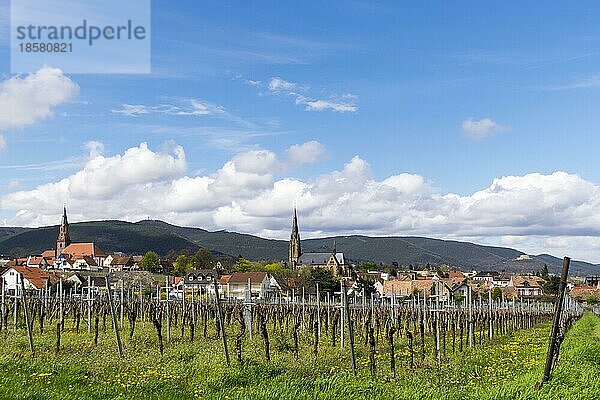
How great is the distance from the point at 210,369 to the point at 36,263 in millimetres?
124448

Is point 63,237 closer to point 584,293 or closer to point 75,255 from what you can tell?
point 75,255

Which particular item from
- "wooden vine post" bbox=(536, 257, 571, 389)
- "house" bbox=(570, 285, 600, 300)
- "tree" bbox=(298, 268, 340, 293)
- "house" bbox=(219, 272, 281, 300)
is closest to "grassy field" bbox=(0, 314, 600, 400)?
"wooden vine post" bbox=(536, 257, 571, 389)

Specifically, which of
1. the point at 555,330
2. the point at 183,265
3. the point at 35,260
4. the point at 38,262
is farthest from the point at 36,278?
the point at 35,260

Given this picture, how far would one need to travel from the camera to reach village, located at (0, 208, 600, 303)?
175 feet

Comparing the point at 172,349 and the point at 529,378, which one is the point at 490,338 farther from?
the point at 529,378

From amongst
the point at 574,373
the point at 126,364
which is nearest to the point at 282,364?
the point at 126,364

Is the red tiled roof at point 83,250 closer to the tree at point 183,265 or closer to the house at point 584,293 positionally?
the tree at point 183,265

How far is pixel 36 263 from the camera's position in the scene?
129m

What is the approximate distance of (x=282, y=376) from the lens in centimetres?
1294

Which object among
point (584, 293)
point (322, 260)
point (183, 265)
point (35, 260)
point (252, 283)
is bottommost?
point (584, 293)

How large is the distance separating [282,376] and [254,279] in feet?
225

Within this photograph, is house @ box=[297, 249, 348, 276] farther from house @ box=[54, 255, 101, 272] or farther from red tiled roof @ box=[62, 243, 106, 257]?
house @ box=[54, 255, 101, 272]

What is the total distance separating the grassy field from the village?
47.4ft

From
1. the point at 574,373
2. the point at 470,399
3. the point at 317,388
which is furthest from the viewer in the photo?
the point at 574,373
